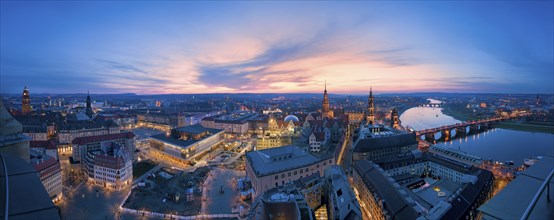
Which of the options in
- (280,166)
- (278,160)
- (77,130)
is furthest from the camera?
(77,130)

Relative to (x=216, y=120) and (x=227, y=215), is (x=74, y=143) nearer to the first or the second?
(x=227, y=215)

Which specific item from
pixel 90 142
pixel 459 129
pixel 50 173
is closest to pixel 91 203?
pixel 50 173

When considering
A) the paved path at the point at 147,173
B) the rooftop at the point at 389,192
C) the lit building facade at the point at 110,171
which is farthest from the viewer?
the paved path at the point at 147,173

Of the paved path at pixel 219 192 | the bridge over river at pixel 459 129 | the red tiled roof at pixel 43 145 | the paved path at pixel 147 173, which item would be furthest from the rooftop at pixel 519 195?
the bridge over river at pixel 459 129

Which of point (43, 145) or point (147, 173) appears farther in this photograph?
point (43, 145)

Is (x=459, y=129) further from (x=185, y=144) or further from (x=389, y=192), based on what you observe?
(x=185, y=144)

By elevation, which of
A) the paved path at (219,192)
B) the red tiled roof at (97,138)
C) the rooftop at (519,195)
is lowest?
the paved path at (219,192)

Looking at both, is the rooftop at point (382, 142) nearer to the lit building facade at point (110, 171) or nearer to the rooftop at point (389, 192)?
the rooftop at point (389, 192)

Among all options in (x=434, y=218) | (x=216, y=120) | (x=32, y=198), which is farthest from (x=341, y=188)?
(x=216, y=120)

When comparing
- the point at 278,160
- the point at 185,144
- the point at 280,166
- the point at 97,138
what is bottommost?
the point at 185,144

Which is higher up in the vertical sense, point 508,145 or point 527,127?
point 527,127

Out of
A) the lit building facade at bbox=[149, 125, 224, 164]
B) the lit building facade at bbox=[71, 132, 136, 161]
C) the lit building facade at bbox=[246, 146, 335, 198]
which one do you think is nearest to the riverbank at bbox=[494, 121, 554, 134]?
the lit building facade at bbox=[246, 146, 335, 198]
